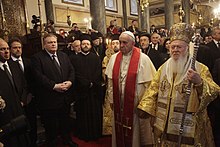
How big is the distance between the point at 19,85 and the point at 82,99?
1472 mm

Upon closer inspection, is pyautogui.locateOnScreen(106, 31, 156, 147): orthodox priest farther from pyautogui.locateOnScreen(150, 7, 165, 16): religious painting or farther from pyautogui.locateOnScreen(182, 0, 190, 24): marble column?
pyautogui.locateOnScreen(150, 7, 165, 16): religious painting

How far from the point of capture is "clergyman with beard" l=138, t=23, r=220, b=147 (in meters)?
2.54

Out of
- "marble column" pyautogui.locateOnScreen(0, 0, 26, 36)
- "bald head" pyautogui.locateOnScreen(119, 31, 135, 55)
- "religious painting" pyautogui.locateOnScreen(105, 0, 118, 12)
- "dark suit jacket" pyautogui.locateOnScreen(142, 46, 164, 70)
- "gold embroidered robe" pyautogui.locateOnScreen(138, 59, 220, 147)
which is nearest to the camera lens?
"gold embroidered robe" pyautogui.locateOnScreen(138, 59, 220, 147)

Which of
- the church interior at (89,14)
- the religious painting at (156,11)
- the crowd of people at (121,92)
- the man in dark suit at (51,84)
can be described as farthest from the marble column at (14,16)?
the religious painting at (156,11)

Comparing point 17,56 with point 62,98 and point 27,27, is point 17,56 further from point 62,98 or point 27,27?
point 27,27

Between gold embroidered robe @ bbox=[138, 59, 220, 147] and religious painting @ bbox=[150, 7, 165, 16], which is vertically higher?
religious painting @ bbox=[150, 7, 165, 16]

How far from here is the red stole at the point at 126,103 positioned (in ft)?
11.4

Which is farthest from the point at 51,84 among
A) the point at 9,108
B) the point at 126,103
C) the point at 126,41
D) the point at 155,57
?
the point at 155,57

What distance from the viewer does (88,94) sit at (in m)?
4.68

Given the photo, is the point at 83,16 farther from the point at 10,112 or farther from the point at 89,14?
the point at 10,112

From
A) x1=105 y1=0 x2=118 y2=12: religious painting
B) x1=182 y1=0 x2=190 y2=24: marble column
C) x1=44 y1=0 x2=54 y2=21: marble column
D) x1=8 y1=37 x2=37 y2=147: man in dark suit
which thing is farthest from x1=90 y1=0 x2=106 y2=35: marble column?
x1=105 y1=0 x2=118 y2=12: religious painting

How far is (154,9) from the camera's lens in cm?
2153

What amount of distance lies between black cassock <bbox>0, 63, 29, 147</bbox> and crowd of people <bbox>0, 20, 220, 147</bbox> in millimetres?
10

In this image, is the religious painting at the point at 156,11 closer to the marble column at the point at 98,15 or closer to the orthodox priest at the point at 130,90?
the marble column at the point at 98,15
